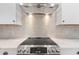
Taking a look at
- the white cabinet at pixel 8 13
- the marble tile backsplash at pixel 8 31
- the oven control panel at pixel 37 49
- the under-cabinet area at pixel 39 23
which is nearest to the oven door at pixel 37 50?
the oven control panel at pixel 37 49

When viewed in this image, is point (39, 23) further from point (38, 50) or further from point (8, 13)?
point (38, 50)

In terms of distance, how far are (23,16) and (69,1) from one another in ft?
3.95

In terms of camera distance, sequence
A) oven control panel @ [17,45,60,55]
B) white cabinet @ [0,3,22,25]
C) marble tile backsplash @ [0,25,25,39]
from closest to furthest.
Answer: oven control panel @ [17,45,60,55]
white cabinet @ [0,3,22,25]
marble tile backsplash @ [0,25,25,39]

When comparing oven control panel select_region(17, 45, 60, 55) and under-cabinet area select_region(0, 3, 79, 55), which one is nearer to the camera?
oven control panel select_region(17, 45, 60, 55)

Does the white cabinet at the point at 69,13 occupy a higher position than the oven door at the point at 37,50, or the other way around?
the white cabinet at the point at 69,13

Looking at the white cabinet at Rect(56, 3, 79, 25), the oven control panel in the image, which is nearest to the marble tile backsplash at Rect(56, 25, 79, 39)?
the white cabinet at Rect(56, 3, 79, 25)

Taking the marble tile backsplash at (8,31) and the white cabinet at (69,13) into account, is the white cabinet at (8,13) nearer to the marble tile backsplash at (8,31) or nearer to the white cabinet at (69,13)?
the marble tile backsplash at (8,31)

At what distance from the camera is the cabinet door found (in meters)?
2.15

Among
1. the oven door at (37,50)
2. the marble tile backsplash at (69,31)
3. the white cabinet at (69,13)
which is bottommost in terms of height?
the oven door at (37,50)

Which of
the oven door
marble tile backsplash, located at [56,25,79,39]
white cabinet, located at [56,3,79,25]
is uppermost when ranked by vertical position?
white cabinet, located at [56,3,79,25]

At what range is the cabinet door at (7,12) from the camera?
215cm

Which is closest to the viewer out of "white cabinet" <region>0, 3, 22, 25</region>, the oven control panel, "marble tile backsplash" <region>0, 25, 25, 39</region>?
the oven control panel

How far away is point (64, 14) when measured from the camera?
85.5 inches

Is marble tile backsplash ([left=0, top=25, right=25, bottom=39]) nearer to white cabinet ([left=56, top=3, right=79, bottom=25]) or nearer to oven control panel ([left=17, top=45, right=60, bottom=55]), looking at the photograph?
oven control panel ([left=17, top=45, right=60, bottom=55])
